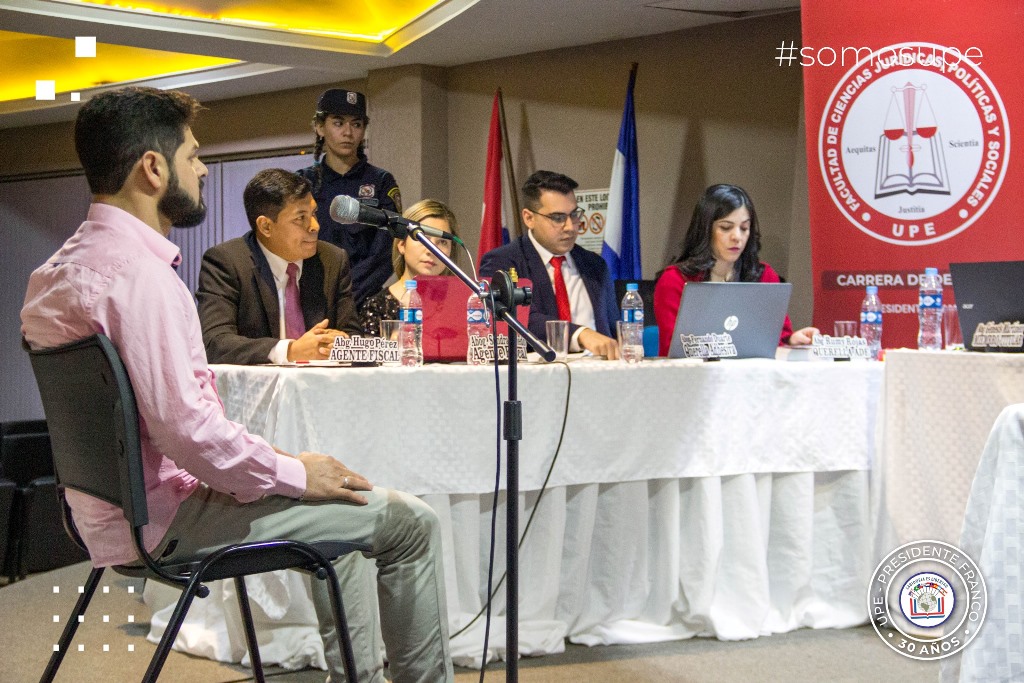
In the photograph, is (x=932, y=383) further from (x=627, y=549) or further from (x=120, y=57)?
(x=120, y=57)

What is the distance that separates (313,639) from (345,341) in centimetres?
76

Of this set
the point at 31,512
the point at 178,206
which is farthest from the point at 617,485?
the point at 31,512

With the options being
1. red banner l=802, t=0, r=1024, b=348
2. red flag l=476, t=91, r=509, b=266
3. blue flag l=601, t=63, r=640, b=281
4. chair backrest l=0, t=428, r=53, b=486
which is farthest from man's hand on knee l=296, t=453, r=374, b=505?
red flag l=476, t=91, r=509, b=266

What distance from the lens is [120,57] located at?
21.5 ft

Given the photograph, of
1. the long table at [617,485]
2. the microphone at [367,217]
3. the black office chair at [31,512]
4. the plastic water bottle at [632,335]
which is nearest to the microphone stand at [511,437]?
the microphone at [367,217]

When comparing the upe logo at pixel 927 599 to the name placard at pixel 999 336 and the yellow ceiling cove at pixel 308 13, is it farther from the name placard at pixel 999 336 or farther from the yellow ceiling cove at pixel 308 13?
the yellow ceiling cove at pixel 308 13

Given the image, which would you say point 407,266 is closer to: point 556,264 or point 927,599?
point 556,264

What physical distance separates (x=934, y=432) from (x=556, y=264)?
4.48 feet

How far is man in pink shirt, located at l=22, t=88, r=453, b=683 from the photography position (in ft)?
4.91

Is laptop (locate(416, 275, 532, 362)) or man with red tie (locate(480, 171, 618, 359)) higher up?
man with red tie (locate(480, 171, 618, 359))

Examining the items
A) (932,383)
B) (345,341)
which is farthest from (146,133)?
(932,383)

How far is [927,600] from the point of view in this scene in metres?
2.40

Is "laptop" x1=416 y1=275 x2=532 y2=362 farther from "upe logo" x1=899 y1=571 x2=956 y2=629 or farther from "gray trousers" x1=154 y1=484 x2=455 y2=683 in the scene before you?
"upe logo" x1=899 y1=571 x2=956 y2=629

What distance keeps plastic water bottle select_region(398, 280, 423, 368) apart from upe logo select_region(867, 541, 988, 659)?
52.9 inches
